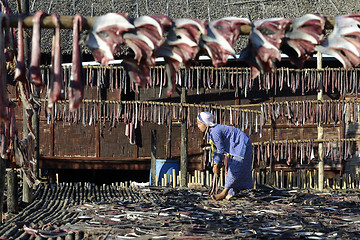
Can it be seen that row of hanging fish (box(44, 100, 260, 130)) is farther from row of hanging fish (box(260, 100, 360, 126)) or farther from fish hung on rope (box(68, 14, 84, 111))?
fish hung on rope (box(68, 14, 84, 111))

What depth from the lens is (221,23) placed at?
3.36 metres

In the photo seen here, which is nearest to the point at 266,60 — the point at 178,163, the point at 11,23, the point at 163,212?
the point at 11,23

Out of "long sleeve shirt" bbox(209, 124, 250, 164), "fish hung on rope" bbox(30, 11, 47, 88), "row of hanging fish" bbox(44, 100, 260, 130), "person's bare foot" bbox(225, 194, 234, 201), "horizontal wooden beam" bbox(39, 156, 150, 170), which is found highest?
"fish hung on rope" bbox(30, 11, 47, 88)

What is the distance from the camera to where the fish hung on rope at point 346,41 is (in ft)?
10.7

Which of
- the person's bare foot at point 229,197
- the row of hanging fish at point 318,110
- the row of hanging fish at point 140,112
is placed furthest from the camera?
the row of hanging fish at point 140,112

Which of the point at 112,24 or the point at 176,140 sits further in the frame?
the point at 176,140

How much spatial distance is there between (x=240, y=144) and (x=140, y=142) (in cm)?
517

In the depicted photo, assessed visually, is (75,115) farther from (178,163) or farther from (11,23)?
(11,23)

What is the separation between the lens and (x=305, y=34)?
3303mm

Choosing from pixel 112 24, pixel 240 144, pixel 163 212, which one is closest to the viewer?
pixel 112 24

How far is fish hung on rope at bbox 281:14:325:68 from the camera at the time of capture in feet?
10.8

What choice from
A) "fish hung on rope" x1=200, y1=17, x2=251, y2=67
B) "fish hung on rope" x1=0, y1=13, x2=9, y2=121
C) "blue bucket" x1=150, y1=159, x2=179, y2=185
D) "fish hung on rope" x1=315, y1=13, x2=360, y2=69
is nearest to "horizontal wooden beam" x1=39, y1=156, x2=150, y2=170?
"blue bucket" x1=150, y1=159, x2=179, y2=185

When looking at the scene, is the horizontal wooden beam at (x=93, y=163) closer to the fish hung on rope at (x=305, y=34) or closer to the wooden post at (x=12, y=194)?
the wooden post at (x=12, y=194)

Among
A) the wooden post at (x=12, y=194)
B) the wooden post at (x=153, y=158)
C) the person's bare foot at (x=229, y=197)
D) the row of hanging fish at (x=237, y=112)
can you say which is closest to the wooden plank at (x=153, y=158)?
the wooden post at (x=153, y=158)
